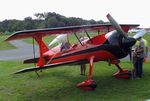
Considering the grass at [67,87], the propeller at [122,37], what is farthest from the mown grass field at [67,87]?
the propeller at [122,37]

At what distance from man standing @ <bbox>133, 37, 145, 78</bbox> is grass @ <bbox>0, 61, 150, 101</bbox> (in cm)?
34

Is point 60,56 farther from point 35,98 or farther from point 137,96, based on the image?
point 137,96

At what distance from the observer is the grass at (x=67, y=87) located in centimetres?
1077

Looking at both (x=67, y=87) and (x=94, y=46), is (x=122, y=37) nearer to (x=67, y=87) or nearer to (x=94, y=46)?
(x=94, y=46)

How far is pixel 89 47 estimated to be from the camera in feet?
42.3

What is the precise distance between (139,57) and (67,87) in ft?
Answer: 10.2

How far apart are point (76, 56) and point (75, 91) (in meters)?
1.73

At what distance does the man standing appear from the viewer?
42.9ft

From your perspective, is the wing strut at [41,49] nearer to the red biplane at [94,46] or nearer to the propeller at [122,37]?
the red biplane at [94,46]

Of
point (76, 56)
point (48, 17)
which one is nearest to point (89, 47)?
point (76, 56)

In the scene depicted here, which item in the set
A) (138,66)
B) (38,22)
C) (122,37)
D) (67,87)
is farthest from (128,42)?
(38,22)

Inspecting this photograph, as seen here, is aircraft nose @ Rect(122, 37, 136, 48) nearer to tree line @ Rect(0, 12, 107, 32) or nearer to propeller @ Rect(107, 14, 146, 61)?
propeller @ Rect(107, 14, 146, 61)

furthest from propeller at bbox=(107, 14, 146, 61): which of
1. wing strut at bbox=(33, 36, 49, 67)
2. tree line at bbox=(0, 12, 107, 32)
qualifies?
tree line at bbox=(0, 12, 107, 32)

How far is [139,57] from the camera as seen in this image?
1327 centimetres
